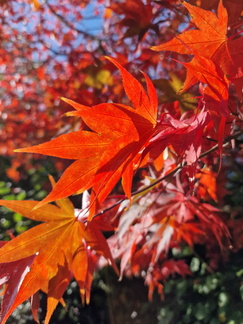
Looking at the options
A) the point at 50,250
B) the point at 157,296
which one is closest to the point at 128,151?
the point at 50,250

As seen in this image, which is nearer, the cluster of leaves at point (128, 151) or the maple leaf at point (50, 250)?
the cluster of leaves at point (128, 151)

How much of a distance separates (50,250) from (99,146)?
0.29m

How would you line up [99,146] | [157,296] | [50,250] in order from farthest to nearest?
1. [157,296]
2. [50,250]
3. [99,146]

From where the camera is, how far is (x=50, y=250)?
792 mm

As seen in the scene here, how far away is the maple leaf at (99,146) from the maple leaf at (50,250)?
0.56 ft

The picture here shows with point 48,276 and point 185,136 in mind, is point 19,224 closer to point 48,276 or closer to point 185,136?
point 48,276

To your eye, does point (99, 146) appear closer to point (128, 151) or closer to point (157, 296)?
point (128, 151)

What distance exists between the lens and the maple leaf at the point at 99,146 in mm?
589

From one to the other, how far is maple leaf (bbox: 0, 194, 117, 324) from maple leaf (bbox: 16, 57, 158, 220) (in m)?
0.17

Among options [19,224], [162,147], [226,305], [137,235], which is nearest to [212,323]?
[226,305]

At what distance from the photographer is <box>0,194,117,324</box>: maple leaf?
0.74 m

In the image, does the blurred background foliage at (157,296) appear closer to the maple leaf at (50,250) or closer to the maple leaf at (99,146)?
the maple leaf at (50,250)

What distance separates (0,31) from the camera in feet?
15.7

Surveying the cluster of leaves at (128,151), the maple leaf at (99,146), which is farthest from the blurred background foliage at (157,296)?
the maple leaf at (99,146)
